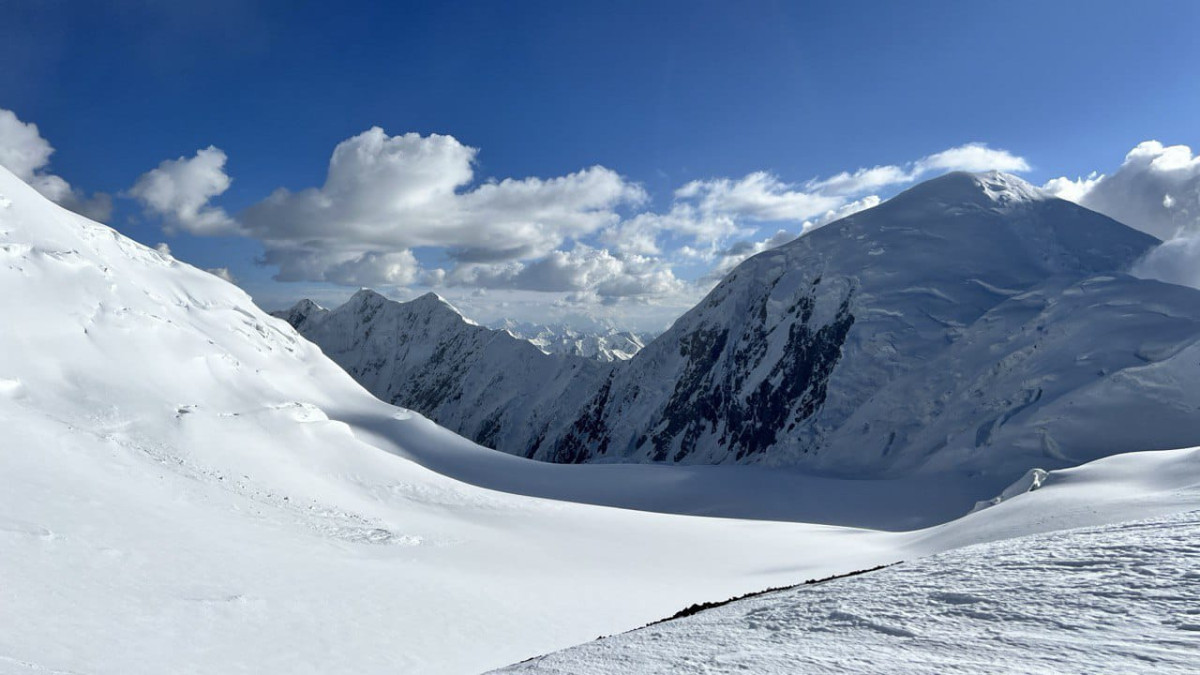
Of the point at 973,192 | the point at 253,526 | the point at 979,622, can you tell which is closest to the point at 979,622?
the point at 979,622

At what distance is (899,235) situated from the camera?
83875 mm

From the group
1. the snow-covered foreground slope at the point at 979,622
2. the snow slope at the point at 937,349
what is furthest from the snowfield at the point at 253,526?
the snow slope at the point at 937,349

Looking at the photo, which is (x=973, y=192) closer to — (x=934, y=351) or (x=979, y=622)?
(x=934, y=351)

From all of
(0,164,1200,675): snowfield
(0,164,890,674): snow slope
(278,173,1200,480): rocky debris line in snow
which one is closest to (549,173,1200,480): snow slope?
(278,173,1200,480): rocky debris line in snow

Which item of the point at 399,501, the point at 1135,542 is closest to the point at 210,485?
the point at 399,501

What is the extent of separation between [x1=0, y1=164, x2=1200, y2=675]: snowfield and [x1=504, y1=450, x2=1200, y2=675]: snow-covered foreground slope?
26.4 ft

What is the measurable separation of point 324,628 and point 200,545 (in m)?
5.18

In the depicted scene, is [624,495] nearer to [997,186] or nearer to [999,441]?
[999,441]

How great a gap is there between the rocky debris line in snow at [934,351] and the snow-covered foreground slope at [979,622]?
47691 mm

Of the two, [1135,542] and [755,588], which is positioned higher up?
[1135,542]

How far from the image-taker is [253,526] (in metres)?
20.6

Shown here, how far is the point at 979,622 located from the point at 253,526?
68.4 ft

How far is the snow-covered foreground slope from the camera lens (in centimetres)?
567

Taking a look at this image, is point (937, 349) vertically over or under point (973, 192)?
under
